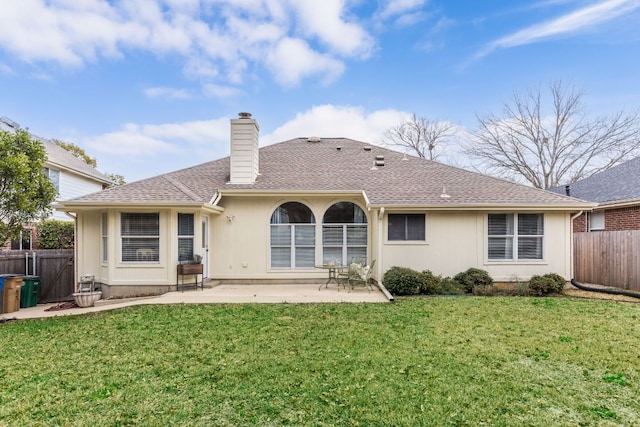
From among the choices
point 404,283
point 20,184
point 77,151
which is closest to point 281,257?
point 404,283

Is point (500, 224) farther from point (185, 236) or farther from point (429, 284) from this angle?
point (185, 236)

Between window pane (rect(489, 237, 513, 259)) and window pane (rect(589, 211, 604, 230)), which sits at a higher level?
window pane (rect(589, 211, 604, 230))

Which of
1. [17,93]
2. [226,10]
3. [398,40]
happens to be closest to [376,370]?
[226,10]

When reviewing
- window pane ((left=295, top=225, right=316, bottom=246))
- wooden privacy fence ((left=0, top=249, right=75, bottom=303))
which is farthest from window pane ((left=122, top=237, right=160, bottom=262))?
Result: window pane ((left=295, top=225, right=316, bottom=246))

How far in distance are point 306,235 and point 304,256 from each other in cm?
70

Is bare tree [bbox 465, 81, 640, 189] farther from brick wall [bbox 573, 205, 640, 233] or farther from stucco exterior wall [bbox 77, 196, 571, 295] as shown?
stucco exterior wall [bbox 77, 196, 571, 295]

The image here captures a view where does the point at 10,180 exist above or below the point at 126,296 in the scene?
above

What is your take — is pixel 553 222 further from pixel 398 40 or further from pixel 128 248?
pixel 128 248

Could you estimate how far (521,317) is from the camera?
A: 7160mm

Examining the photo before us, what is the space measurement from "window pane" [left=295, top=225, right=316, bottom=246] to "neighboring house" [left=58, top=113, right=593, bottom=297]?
3 cm

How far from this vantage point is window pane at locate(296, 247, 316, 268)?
1184cm

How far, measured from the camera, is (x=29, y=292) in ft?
33.1

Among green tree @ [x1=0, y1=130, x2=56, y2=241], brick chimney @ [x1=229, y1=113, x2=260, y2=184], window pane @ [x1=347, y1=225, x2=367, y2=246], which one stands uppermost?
brick chimney @ [x1=229, y1=113, x2=260, y2=184]

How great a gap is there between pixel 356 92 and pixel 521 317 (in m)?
14.2
